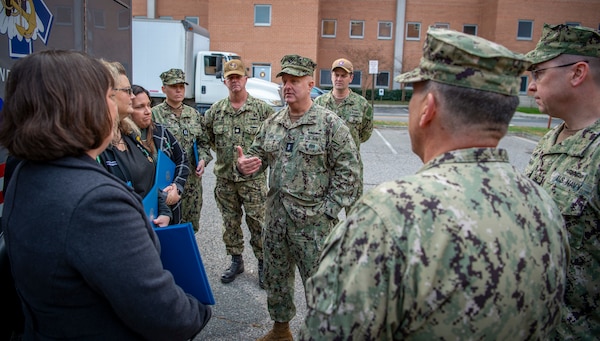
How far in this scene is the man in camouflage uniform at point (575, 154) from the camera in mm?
2057

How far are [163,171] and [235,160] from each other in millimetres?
1878

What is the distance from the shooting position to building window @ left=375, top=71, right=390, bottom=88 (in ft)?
127

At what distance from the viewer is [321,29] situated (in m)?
37.0

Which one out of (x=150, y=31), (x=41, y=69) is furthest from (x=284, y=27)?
(x=41, y=69)

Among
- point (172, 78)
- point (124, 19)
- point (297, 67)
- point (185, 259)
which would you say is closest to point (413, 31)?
point (172, 78)

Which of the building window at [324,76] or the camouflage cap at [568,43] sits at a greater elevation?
the building window at [324,76]

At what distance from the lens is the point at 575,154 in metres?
2.20

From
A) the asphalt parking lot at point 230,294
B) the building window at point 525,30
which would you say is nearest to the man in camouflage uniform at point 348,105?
the asphalt parking lot at point 230,294

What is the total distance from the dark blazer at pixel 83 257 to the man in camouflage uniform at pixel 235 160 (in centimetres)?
335

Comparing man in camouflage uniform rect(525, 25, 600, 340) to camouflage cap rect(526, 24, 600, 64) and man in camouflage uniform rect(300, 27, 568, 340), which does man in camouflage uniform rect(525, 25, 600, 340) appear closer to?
camouflage cap rect(526, 24, 600, 64)

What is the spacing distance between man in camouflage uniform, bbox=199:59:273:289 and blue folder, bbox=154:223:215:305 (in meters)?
2.95

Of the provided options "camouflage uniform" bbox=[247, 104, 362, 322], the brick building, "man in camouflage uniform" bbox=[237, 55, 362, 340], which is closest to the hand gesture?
"man in camouflage uniform" bbox=[237, 55, 362, 340]

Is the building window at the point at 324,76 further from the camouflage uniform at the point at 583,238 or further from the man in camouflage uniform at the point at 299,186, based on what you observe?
the camouflage uniform at the point at 583,238

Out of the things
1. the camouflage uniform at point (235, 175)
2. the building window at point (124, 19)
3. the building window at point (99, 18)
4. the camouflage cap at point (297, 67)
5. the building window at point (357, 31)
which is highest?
the building window at point (357, 31)
